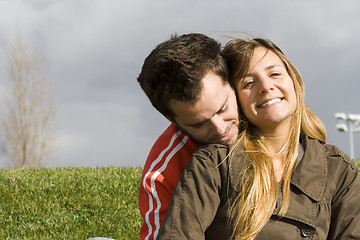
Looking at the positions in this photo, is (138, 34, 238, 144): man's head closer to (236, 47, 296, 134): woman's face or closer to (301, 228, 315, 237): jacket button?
(236, 47, 296, 134): woman's face

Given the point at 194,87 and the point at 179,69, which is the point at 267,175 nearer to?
the point at 194,87

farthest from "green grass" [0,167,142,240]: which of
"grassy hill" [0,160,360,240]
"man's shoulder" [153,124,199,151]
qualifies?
"man's shoulder" [153,124,199,151]

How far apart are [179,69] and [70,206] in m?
4.89

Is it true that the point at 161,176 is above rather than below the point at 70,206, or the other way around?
above

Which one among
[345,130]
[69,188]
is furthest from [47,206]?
[345,130]

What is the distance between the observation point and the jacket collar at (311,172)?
3.19 metres

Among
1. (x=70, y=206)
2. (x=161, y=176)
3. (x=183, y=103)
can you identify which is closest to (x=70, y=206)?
(x=70, y=206)

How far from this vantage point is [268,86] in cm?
318

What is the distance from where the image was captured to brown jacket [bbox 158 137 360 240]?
115 inches

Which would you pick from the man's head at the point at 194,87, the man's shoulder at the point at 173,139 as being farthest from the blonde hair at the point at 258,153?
the man's shoulder at the point at 173,139

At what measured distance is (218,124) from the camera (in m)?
3.16

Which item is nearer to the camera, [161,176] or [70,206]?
[161,176]

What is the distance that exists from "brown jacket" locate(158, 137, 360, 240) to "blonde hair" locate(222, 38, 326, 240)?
0.16 feet

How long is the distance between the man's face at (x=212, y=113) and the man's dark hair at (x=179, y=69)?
39 mm
